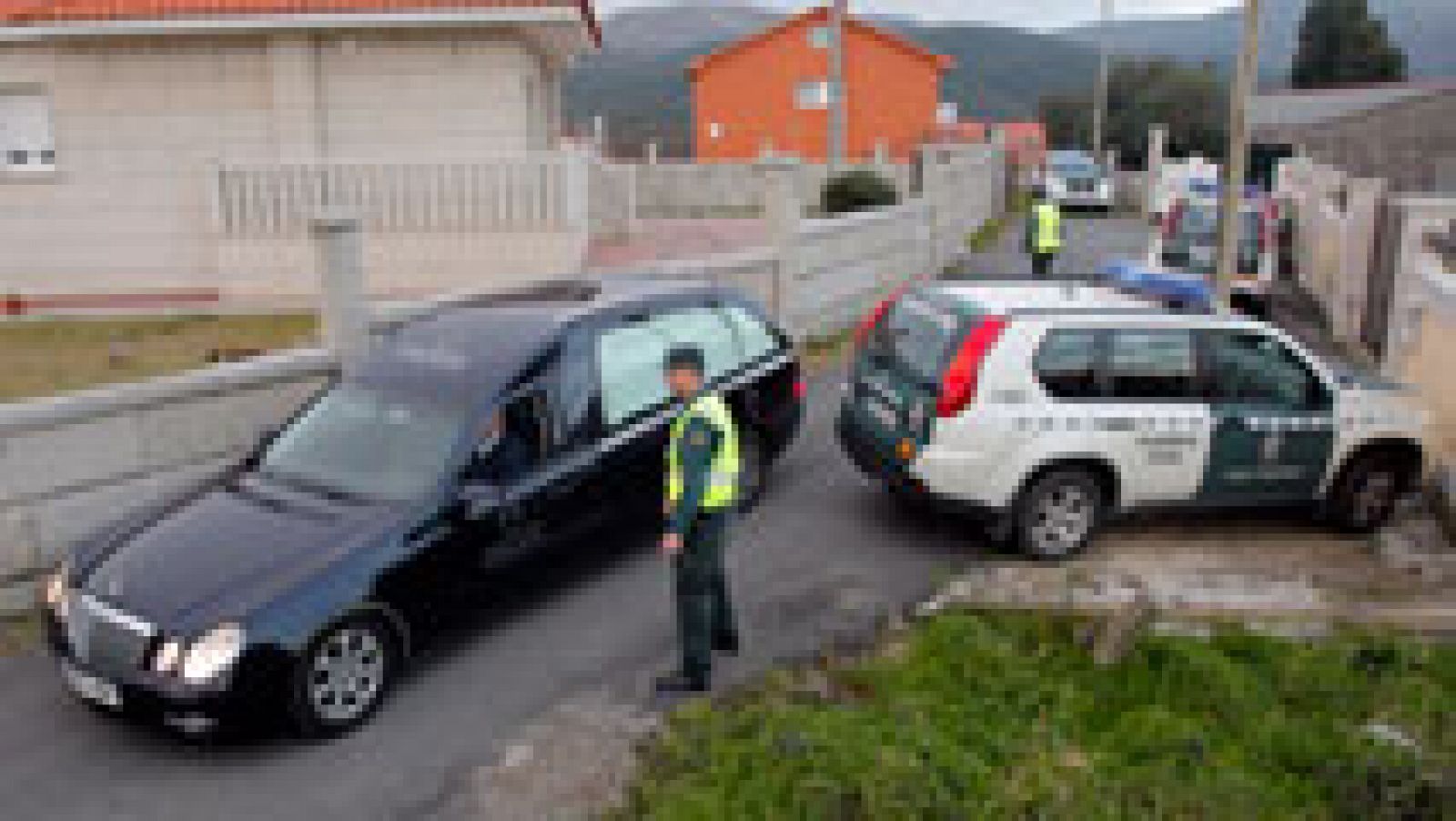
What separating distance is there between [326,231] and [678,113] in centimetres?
8694

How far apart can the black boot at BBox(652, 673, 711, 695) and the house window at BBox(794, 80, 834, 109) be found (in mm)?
41509

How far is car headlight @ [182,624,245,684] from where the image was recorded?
202 inches

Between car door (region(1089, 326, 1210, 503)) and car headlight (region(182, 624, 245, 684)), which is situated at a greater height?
car door (region(1089, 326, 1210, 503))

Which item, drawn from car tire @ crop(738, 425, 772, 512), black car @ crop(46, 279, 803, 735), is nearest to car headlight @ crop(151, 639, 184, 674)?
black car @ crop(46, 279, 803, 735)

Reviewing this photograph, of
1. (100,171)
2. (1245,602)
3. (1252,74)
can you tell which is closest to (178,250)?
(100,171)

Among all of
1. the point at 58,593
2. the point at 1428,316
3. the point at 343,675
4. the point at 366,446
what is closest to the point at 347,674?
the point at 343,675

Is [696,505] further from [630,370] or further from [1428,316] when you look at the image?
[1428,316]

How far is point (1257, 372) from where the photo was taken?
24.9 ft

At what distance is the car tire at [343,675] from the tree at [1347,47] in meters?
71.9

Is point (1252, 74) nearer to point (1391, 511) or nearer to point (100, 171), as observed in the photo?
point (1391, 511)

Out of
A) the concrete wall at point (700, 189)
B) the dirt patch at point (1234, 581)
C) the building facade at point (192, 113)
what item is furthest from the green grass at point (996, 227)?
the dirt patch at point (1234, 581)

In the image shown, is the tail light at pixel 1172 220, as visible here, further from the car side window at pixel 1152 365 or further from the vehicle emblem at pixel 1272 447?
the car side window at pixel 1152 365

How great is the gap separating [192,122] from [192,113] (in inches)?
4.7

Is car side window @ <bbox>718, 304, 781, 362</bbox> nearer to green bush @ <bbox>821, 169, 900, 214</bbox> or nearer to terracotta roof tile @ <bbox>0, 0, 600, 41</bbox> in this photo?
terracotta roof tile @ <bbox>0, 0, 600, 41</bbox>
